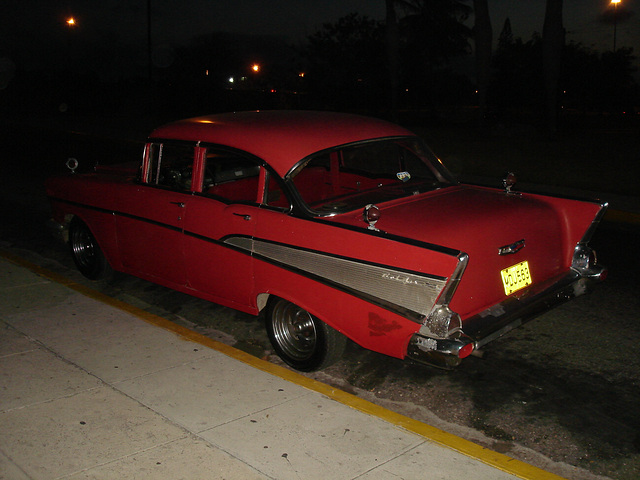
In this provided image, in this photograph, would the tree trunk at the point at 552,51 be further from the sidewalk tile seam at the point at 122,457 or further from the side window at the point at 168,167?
the sidewalk tile seam at the point at 122,457

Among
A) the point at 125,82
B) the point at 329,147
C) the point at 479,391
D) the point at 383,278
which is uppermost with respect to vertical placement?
the point at 125,82

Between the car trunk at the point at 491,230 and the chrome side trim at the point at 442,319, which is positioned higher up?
the car trunk at the point at 491,230

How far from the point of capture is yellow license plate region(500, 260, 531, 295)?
14.0ft

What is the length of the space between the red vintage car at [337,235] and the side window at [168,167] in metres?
0.01

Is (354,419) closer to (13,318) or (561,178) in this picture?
(13,318)

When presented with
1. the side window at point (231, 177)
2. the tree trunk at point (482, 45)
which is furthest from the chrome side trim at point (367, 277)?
the tree trunk at point (482, 45)

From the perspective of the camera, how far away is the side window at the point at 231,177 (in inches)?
215

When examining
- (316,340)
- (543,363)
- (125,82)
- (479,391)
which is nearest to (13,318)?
(316,340)

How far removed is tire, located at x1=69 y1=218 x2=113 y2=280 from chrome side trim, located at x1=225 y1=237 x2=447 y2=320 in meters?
2.60

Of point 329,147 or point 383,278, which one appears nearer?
point 383,278

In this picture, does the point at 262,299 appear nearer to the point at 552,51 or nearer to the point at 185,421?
the point at 185,421

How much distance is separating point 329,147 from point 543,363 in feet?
7.20

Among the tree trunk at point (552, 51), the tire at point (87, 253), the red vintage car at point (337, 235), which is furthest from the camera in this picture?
the tree trunk at point (552, 51)

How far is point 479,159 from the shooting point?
56.3 ft
